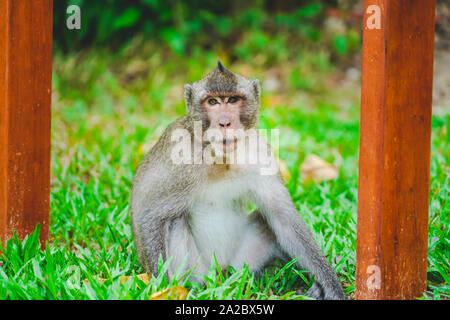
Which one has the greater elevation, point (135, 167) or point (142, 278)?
point (135, 167)

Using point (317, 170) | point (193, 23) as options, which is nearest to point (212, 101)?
point (317, 170)

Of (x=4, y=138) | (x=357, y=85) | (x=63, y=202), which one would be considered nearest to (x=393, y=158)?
(x=4, y=138)

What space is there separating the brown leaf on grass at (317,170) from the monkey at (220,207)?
1.85 m

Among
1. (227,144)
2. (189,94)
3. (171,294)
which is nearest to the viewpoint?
(171,294)

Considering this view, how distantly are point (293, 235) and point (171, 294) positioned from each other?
3.35 ft

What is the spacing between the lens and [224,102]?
3.71 metres

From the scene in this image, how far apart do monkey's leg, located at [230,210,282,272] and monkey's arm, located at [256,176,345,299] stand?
0.12m

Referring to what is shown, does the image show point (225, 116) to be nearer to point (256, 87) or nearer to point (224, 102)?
point (224, 102)

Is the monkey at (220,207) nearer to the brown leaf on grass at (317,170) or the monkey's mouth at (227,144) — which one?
the monkey's mouth at (227,144)

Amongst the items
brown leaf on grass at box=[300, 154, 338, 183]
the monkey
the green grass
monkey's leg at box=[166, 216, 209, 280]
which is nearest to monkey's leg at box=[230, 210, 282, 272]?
the monkey

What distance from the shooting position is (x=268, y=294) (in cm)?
365

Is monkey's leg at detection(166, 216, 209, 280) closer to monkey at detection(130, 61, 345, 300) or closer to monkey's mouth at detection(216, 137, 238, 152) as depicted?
monkey at detection(130, 61, 345, 300)

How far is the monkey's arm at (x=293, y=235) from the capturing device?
11.8ft
